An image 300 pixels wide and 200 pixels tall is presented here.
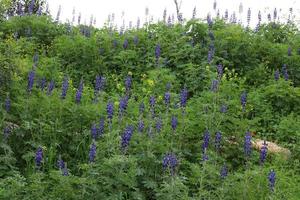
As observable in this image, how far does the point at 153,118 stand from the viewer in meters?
6.02

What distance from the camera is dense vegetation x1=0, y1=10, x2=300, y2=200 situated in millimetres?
4828

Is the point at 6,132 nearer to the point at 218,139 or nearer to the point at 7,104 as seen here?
the point at 7,104

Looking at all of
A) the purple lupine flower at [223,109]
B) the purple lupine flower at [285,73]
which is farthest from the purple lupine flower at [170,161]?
the purple lupine flower at [285,73]

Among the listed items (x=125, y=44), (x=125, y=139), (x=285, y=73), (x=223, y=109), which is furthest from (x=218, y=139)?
(x=125, y=44)

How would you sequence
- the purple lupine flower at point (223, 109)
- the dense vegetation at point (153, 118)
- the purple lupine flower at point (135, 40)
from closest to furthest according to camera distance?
1. the dense vegetation at point (153, 118)
2. the purple lupine flower at point (223, 109)
3. the purple lupine flower at point (135, 40)

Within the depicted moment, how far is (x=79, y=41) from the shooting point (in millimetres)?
9203

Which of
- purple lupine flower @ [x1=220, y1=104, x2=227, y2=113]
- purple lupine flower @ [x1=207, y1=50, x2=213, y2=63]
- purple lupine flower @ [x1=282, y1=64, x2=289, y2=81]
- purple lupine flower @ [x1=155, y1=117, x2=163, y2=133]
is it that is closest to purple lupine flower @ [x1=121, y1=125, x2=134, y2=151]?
purple lupine flower @ [x1=155, y1=117, x2=163, y2=133]

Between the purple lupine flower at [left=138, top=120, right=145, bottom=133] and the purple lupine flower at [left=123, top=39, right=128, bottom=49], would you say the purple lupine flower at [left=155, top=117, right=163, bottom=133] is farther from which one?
the purple lupine flower at [left=123, top=39, right=128, bottom=49]

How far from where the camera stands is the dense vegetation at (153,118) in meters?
4.83

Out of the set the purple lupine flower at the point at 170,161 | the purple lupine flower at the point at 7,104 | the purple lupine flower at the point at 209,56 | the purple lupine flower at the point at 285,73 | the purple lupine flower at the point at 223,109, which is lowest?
the purple lupine flower at the point at 170,161

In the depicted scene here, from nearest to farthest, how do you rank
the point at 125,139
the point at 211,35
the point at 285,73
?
the point at 125,139
the point at 285,73
the point at 211,35

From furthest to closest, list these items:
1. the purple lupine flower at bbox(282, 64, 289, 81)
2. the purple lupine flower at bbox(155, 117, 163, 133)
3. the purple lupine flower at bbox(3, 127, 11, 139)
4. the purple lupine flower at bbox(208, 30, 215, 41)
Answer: the purple lupine flower at bbox(208, 30, 215, 41), the purple lupine flower at bbox(282, 64, 289, 81), the purple lupine flower at bbox(155, 117, 163, 133), the purple lupine flower at bbox(3, 127, 11, 139)

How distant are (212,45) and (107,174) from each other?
4.69 meters

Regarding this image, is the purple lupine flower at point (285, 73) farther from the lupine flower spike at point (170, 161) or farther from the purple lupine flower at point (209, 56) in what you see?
the lupine flower spike at point (170, 161)
